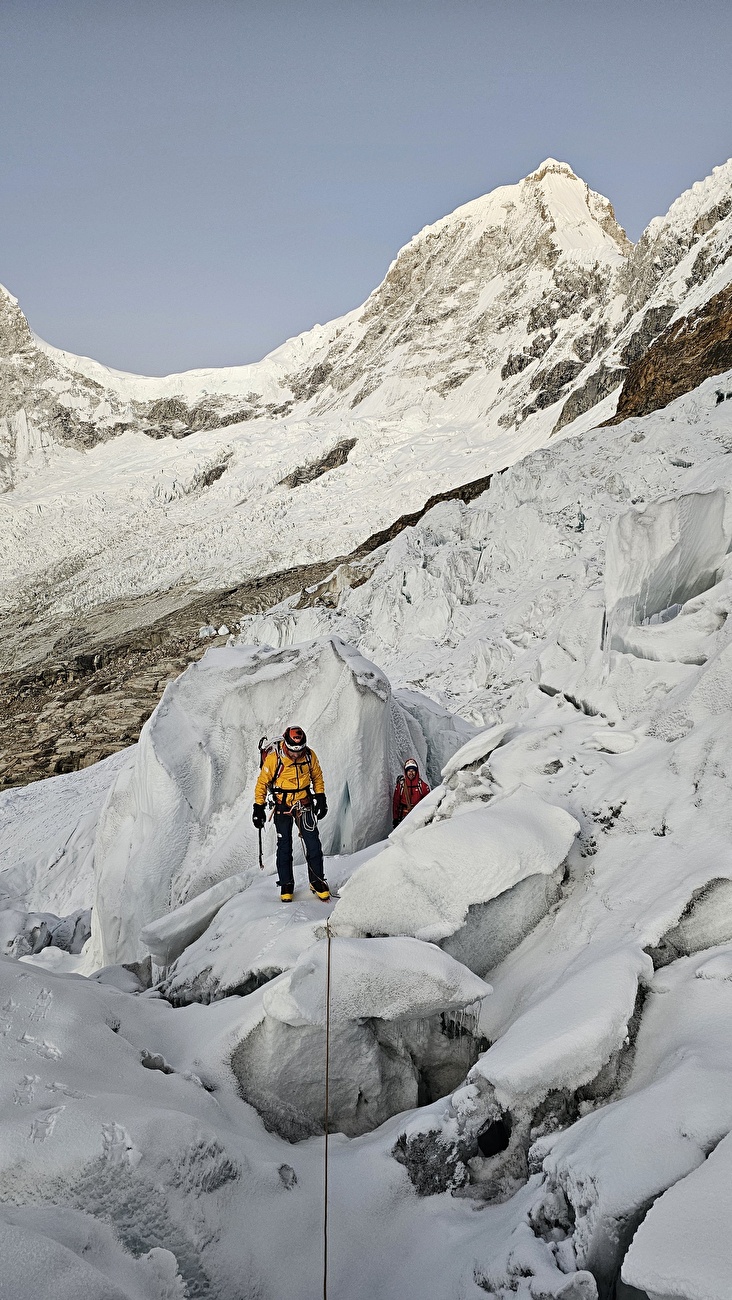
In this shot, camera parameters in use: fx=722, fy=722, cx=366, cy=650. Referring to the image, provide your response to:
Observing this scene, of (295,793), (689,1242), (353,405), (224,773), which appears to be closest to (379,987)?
(689,1242)

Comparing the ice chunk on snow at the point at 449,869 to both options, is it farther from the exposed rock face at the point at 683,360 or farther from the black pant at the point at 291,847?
the exposed rock face at the point at 683,360

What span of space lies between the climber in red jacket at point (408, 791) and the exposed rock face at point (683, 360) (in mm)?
23009

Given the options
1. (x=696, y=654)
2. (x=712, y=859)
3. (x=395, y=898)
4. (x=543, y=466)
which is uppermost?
(x=543, y=466)

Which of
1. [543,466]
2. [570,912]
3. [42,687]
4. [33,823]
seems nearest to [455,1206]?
[570,912]

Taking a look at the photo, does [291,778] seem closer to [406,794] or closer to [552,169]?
[406,794]

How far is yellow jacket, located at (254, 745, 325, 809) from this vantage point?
5.31 meters

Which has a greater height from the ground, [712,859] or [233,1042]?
[712,859]

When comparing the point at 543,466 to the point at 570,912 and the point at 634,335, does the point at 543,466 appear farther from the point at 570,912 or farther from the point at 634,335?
the point at 634,335

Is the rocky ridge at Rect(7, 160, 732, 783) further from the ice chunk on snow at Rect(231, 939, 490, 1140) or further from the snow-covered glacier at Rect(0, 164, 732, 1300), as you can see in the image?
the ice chunk on snow at Rect(231, 939, 490, 1140)

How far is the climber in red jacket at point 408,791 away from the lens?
21.4 feet

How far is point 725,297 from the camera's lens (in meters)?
28.5

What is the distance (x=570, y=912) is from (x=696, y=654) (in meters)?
2.28

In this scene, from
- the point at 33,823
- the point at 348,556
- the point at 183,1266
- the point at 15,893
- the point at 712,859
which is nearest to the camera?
the point at 183,1266

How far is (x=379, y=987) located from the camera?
3346 millimetres
